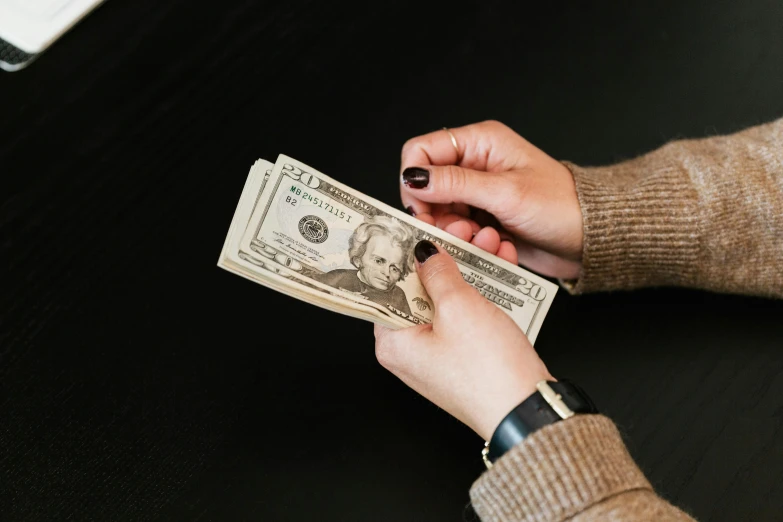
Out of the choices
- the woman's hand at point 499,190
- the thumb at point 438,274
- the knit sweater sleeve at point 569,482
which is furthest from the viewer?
the woman's hand at point 499,190

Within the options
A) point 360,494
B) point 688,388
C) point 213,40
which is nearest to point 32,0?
point 213,40

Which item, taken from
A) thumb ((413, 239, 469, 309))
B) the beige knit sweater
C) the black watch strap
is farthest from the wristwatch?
the beige knit sweater

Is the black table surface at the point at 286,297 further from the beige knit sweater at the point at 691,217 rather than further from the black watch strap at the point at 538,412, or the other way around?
the black watch strap at the point at 538,412

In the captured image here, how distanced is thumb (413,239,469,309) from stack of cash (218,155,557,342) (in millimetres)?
49

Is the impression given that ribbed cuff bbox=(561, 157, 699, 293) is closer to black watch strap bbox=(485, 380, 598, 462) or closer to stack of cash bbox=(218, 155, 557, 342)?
stack of cash bbox=(218, 155, 557, 342)

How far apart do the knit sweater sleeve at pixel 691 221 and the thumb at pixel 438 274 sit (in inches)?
8.6

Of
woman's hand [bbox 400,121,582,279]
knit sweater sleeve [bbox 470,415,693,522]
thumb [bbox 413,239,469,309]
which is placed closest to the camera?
knit sweater sleeve [bbox 470,415,693,522]

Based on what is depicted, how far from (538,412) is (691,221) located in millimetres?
400

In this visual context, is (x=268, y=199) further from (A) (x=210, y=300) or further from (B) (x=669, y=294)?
(B) (x=669, y=294)

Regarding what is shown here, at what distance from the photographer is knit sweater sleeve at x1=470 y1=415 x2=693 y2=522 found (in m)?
0.61

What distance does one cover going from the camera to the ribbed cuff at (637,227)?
863 millimetres

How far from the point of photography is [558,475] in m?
0.62

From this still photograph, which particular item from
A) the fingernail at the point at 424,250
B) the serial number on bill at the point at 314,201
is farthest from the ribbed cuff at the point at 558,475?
the serial number on bill at the point at 314,201

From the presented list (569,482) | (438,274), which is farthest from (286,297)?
(569,482)
